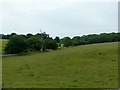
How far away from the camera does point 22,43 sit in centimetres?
7262

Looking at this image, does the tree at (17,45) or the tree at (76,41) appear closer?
the tree at (17,45)

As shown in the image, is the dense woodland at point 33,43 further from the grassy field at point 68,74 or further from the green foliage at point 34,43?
the grassy field at point 68,74

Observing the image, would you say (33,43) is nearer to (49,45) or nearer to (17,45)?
(49,45)

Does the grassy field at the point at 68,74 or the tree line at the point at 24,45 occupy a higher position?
the tree line at the point at 24,45

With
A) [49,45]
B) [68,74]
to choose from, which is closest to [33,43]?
[49,45]

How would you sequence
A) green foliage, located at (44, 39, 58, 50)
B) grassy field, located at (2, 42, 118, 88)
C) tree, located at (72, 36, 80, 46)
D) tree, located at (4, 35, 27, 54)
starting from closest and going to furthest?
grassy field, located at (2, 42, 118, 88) < tree, located at (4, 35, 27, 54) < green foliage, located at (44, 39, 58, 50) < tree, located at (72, 36, 80, 46)

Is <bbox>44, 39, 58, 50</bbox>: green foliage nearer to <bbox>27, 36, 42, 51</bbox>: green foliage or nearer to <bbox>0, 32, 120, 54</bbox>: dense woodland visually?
<bbox>0, 32, 120, 54</bbox>: dense woodland

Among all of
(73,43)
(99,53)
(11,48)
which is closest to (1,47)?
(11,48)

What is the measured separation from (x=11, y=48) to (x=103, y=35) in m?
39.1

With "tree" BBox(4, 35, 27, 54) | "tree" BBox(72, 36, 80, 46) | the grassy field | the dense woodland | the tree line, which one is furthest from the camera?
"tree" BBox(72, 36, 80, 46)

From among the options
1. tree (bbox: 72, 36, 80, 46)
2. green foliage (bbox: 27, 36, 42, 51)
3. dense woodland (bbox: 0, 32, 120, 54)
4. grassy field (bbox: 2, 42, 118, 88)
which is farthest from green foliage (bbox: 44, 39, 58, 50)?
grassy field (bbox: 2, 42, 118, 88)

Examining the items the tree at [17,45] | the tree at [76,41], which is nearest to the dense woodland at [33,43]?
the tree at [17,45]

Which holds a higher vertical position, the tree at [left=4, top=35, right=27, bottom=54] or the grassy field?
the tree at [left=4, top=35, right=27, bottom=54]

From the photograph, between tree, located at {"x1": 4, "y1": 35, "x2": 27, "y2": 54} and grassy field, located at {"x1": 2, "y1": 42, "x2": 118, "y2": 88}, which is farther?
tree, located at {"x1": 4, "y1": 35, "x2": 27, "y2": 54}
